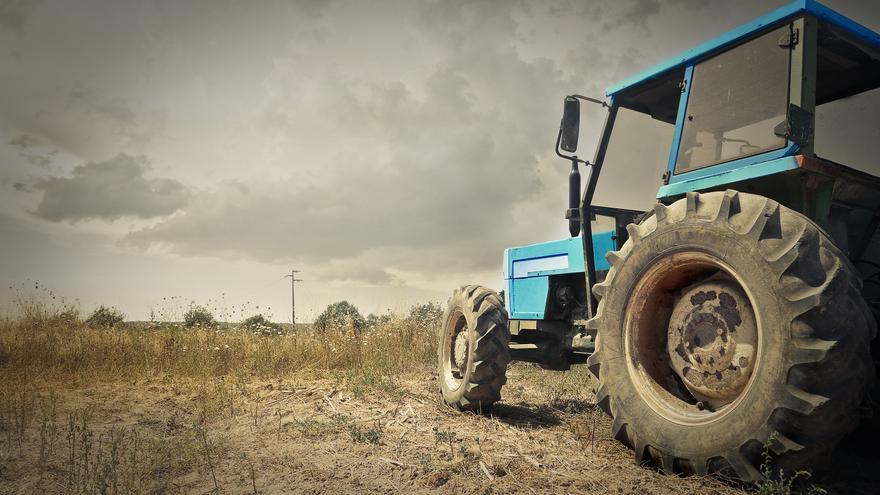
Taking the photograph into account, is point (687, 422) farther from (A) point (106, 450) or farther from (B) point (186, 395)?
(B) point (186, 395)

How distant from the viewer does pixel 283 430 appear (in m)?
4.75

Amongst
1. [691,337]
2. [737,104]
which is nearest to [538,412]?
[691,337]

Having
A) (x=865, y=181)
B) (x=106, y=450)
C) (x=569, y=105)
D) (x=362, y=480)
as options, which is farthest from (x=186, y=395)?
(x=865, y=181)

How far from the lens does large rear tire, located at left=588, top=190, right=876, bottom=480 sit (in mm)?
2367

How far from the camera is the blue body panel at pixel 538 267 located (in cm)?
476

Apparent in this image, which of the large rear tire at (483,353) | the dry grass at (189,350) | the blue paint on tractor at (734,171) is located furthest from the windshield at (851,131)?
the dry grass at (189,350)

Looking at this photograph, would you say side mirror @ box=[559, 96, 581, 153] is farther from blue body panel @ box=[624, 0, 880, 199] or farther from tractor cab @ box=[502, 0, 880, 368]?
blue body panel @ box=[624, 0, 880, 199]

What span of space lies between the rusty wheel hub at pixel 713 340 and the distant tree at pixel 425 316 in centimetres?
792

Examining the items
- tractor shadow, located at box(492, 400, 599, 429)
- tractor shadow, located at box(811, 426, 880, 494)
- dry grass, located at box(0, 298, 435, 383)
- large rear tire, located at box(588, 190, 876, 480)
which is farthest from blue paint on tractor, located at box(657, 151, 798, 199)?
dry grass, located at box(0, 298, 435, 383)

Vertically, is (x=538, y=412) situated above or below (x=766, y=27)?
below

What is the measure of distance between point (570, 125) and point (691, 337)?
2150mm

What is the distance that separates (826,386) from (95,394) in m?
8.11

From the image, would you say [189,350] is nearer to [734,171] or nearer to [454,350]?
[454,350]

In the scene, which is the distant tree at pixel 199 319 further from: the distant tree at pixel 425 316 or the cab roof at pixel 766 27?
the cab roof at pixel 766 27
